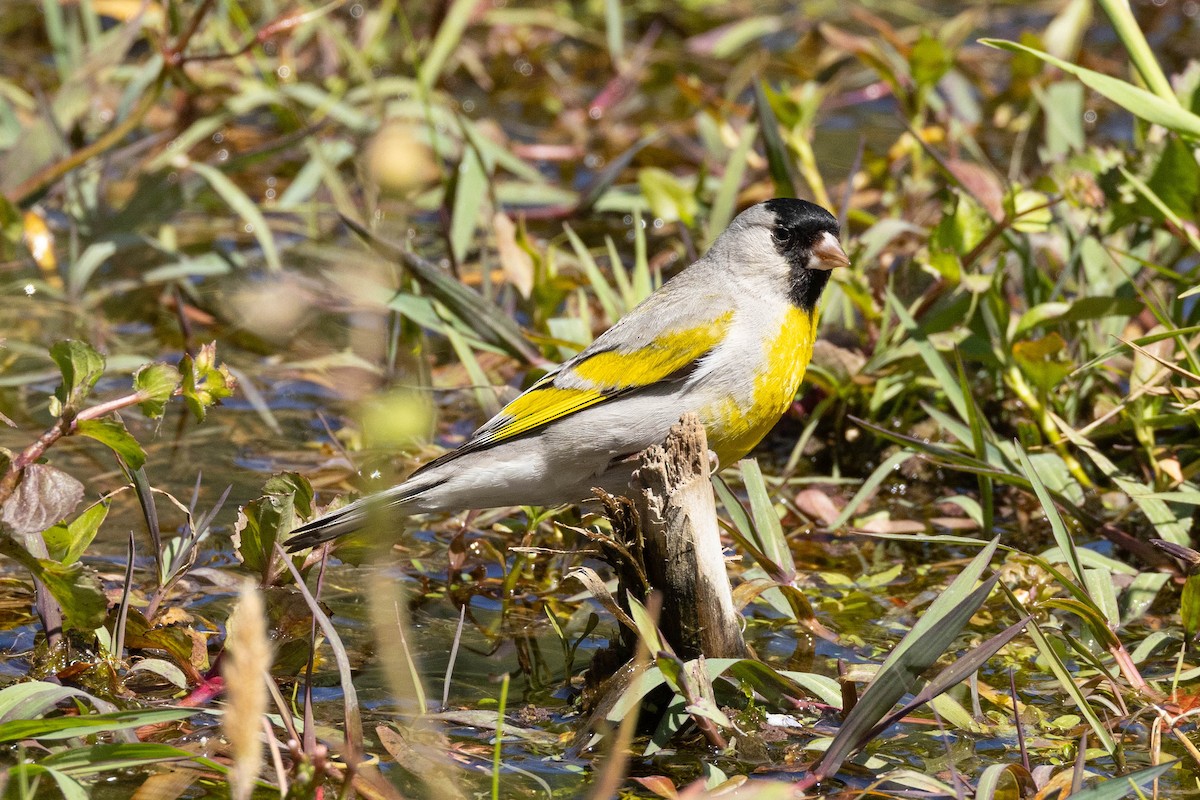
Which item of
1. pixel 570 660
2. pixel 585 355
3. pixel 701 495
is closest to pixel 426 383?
pixel 585 355

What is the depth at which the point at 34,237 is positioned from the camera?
647 centimetres

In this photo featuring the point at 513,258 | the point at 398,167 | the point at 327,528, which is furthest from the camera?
the point at 513,258

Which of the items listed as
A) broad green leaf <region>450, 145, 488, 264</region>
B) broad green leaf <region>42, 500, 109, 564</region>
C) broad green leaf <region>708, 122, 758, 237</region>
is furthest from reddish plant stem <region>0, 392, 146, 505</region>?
broad green leaf <region>708, 122, 758, 237</region>

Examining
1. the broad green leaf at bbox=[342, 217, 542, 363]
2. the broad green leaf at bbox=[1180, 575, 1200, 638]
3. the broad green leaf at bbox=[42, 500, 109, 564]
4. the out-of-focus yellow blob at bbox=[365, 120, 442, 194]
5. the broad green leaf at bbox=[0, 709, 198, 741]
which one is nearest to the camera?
the out-of-focus yellow blob at bbox=[365, 120, 442, 194]

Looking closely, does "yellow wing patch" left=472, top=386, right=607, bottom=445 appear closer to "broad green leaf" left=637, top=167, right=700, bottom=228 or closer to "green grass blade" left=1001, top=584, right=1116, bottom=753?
"green grass blade" left=1001, top=584, right=1116, bottom=753

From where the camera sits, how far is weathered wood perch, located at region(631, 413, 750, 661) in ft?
11.1

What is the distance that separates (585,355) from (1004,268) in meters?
1.59

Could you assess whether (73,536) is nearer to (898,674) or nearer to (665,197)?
(898,674)

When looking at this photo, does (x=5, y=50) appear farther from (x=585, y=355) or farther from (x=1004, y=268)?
(x=1004, y=268)

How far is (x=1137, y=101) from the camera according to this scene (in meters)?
4.07

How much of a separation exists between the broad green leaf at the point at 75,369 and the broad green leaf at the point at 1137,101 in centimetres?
253

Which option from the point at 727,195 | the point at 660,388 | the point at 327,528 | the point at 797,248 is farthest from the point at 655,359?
the point at 727,195

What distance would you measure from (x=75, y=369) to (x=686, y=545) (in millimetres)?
1466

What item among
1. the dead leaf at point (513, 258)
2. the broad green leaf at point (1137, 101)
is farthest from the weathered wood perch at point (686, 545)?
the dead leaf at point (513, 258)
